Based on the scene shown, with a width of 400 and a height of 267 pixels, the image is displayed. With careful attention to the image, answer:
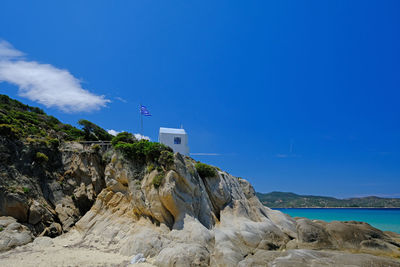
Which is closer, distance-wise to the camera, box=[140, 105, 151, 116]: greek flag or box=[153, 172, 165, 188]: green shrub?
box=[153, 172, 165, 188]: green shrub

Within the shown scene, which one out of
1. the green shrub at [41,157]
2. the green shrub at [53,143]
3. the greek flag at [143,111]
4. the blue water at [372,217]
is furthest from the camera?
the blue water at [372,217]

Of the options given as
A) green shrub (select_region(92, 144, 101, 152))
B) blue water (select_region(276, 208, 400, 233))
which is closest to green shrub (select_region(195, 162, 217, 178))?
green shrub (select_region(92, 144, 101, 152))

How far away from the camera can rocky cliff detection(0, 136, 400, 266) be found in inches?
599

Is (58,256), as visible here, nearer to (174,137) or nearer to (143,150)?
(143,150)

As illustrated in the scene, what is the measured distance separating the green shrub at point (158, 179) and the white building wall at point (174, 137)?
17.9 metres

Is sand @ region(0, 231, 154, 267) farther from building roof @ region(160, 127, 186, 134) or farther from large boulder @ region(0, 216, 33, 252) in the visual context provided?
building roof @ region(160, 127, 186, 134)

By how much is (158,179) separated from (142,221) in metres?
3.63

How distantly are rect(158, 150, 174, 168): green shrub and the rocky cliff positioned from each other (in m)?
0.30

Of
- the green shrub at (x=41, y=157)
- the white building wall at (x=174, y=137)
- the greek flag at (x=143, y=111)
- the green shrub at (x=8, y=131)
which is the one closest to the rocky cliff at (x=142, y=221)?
the green shrub at (x=41, y=157)

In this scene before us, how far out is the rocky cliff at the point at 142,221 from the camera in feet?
49.9

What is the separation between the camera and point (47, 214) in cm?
2080

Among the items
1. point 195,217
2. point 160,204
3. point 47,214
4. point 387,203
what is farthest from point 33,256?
point 387,203

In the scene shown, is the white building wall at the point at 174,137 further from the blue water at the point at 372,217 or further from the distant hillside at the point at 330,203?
the distant hillside at the point at 330,203

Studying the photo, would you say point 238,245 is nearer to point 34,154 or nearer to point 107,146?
point 107,146
